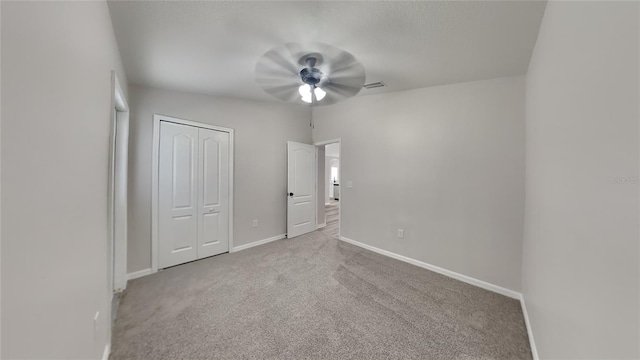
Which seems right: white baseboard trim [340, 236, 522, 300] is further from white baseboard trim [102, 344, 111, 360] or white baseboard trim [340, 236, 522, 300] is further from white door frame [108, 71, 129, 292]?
white door frame [108, 71, 129, 292]

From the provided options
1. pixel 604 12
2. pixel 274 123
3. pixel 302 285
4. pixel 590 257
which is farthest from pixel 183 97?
pixel 590 257

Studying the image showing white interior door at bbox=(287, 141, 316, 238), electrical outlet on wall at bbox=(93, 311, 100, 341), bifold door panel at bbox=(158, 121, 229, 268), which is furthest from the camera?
white interior door at bbox=(287, 141, 316, 238)

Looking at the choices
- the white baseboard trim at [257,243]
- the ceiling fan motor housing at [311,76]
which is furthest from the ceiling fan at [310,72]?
the white baseboard trim at [257,243]

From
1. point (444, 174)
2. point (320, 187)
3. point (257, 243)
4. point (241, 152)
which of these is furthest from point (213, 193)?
point (444, 174)

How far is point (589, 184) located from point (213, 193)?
11.4 ft

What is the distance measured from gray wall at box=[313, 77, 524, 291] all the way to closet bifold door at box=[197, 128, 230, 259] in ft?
6.63

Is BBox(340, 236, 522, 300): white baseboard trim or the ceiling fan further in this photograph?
BBox(340, 236, 522, 300): white baseboard trim

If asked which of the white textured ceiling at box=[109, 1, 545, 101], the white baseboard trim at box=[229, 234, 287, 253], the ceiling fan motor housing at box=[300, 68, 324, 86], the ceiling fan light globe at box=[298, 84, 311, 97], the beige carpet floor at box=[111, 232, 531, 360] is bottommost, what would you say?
the beige carpet floor at box=[111, 232, 531, 360]

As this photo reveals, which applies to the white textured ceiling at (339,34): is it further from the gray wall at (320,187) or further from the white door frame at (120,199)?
the gray wall at (320,187)

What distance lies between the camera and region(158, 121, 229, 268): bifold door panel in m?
2.70

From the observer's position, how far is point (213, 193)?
10.1ft

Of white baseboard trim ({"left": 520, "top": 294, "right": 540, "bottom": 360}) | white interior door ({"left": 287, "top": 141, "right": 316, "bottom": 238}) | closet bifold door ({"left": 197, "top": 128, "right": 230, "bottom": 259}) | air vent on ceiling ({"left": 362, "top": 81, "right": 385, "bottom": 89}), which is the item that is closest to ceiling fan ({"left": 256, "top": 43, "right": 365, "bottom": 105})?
air vent on ceiling ({"left": 362, "top": 81, "right": 385, "bottom": 89})

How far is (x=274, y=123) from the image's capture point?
12.3ft

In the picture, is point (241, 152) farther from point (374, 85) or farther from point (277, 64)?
point (374, 85)
